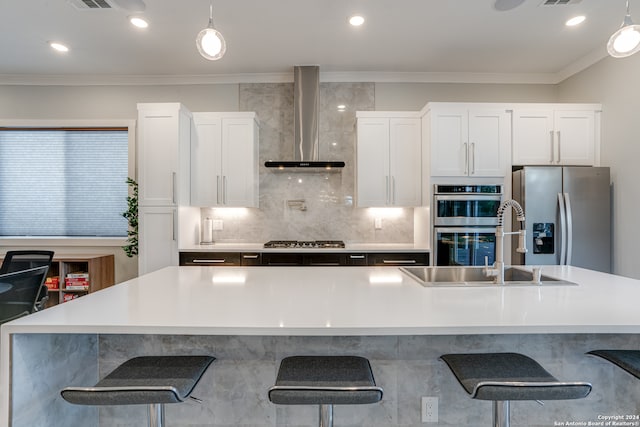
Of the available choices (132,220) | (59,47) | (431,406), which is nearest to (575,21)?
(431,406)

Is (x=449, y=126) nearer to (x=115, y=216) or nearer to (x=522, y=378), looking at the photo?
(x=522, y=378)

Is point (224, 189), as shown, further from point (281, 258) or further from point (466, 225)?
point (466, 225)

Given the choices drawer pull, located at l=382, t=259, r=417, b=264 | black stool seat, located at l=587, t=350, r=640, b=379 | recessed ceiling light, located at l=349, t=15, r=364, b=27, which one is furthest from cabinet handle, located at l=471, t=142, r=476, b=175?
black stool seat, located at l=587, t=350, r=640, b=379

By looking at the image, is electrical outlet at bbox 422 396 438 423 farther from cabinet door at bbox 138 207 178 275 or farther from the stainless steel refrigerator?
cabinet door at bbox 138 207 178 275

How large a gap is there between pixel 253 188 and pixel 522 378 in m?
3.06

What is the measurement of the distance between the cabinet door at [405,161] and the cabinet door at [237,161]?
5.04 feet

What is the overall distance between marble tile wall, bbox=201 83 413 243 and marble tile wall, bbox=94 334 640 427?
2.49m

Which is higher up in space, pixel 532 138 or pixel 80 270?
pixel 532 138

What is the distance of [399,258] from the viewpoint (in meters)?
3.44

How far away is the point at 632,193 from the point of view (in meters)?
3.05

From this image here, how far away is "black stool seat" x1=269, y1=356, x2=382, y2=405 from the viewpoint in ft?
3.41

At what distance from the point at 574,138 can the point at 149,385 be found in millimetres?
4142

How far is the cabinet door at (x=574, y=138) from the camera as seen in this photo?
3428 mm

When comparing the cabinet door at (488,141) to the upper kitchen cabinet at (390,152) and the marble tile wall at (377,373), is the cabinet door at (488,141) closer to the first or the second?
Answer: the upper kitchen cabinet at (390,152)
